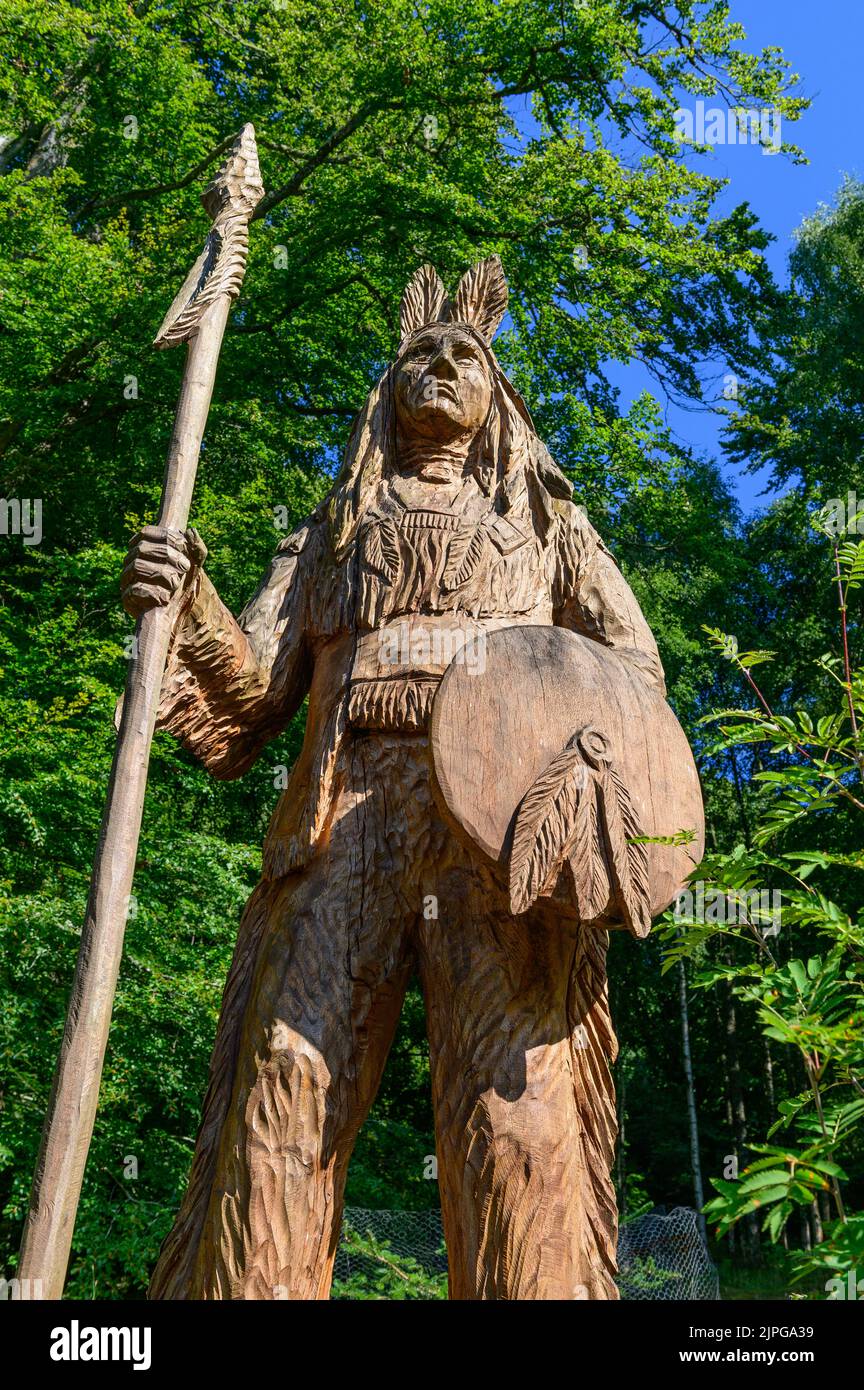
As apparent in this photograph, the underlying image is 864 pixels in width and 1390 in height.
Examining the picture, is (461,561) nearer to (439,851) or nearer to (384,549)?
(384,549)

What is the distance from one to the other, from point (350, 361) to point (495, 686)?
432 inches

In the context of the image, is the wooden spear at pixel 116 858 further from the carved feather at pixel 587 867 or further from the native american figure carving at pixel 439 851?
the carved feather at pixel 587 867

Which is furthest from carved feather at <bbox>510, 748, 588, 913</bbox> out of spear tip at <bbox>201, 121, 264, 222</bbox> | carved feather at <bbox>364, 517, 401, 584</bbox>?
spear tip at <bbox>201, 121, 264, 222</bbox>

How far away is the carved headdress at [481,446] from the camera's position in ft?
12.4

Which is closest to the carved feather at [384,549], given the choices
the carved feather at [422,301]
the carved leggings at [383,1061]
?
the carved leggings at [383,1061]

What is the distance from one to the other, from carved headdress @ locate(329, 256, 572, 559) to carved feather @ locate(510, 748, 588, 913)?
108cm

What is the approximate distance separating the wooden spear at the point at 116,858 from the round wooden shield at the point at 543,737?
0.68m

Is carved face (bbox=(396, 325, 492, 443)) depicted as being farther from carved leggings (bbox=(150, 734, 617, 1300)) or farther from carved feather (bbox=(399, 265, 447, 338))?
carved leggings (bbox=(150, 734, 617, 1300))

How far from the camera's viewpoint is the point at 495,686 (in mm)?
2998

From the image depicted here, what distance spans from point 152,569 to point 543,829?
110 cm

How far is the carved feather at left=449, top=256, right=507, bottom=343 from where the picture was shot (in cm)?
415

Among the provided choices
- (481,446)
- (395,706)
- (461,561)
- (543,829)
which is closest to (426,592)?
(461,561)

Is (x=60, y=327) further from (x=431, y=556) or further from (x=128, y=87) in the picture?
(x=431, y=556)

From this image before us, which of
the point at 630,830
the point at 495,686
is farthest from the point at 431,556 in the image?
the point at 630,830
